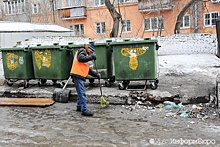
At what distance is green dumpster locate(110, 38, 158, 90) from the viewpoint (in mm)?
6547

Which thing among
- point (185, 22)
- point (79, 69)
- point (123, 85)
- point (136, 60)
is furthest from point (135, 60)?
point (185, 22)

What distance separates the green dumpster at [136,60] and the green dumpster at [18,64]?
260 centimetres

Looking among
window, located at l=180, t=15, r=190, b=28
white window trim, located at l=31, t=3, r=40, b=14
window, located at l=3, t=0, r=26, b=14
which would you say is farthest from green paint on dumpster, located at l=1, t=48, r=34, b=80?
window, located at l=3, t=0, r=26, b=14

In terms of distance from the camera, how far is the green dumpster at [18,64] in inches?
306

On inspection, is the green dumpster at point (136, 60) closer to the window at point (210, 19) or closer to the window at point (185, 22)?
the window at point (210, 19)

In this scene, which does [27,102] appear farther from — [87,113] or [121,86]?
[121,86]

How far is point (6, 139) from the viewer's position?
4.45 metres

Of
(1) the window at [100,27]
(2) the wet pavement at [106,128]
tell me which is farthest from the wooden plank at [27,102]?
(1) the window at [100,27]

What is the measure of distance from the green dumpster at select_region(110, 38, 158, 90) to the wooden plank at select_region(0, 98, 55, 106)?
182 centimetres

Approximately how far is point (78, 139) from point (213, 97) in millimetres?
3120

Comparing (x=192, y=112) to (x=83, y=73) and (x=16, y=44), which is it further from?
(x=16, y=44)

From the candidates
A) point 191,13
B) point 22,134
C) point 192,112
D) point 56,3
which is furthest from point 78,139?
point 56,3

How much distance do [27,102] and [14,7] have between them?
24.3 meters

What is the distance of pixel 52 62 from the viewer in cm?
744
